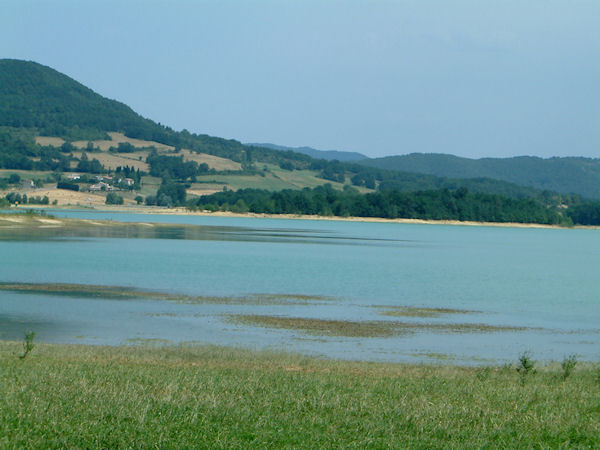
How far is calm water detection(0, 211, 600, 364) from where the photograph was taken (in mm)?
20359

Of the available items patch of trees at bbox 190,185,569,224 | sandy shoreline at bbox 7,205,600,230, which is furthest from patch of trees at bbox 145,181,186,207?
patch of trees at bbox 190,185,569,224

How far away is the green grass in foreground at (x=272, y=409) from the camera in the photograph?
739 centimetres

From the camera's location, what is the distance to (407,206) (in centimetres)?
16162

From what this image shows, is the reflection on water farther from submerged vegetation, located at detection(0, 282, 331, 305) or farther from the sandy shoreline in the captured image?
the sandy shoreline

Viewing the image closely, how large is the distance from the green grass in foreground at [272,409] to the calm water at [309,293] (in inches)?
270

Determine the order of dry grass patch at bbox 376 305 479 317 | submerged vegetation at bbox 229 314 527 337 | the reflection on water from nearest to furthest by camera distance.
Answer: submerged vegetation at bbox 229 314 527 337 → dry grass patch at bbox 376 305 479 317 → the reflection on water

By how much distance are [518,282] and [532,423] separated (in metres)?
36.2

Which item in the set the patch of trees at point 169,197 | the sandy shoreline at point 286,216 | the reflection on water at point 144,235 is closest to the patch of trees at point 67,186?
the sandy shoreline at point 286,216

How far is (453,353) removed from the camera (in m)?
19.7

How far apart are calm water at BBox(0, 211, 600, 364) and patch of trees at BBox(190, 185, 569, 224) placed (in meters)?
95.8

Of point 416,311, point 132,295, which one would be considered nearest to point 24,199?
point 132,295

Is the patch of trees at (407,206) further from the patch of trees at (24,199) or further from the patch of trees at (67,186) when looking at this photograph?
the patch of trees at (24,199)

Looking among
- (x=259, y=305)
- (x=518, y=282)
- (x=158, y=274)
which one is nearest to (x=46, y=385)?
(x=259, y=305)

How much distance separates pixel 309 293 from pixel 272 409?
2405cm
